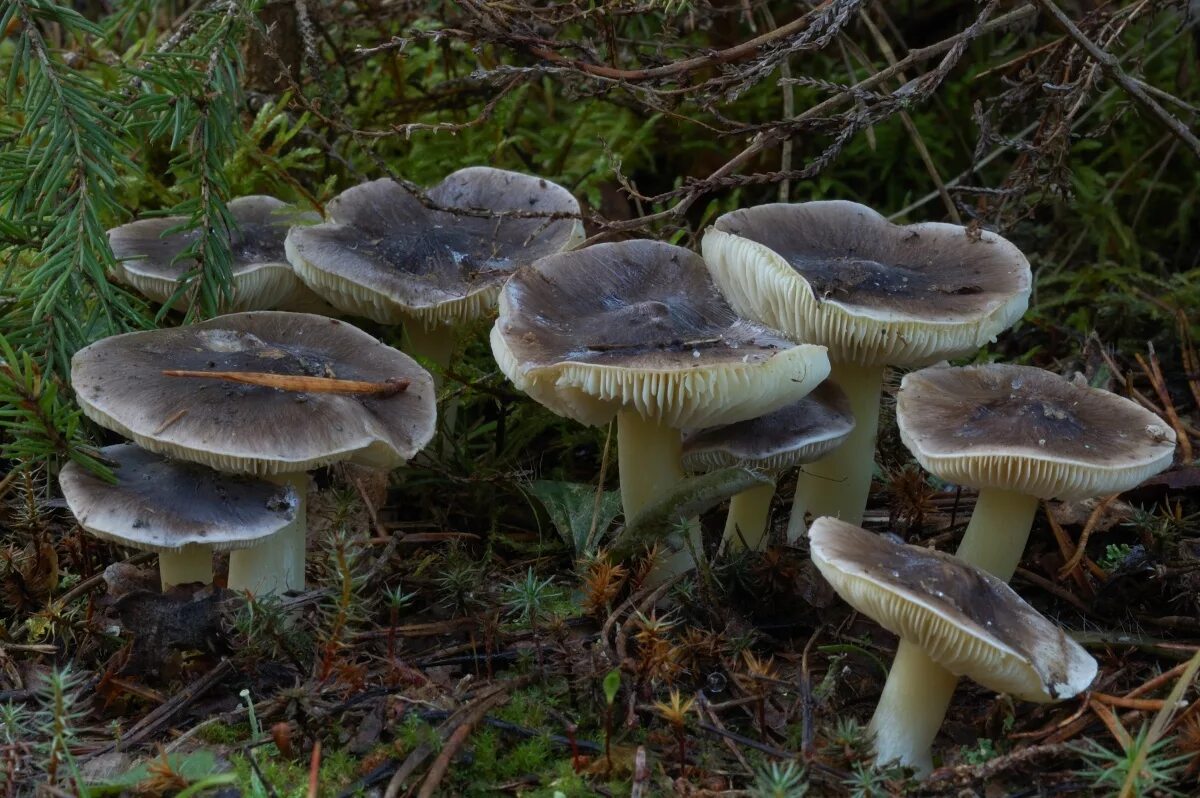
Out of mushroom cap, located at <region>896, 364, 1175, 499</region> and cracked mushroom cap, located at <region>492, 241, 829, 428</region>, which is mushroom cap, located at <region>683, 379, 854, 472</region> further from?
mushroom cap, located at <region>896, 364, 1175, 499</region>

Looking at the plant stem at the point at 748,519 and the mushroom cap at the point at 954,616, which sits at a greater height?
the mushroom cap at the point at 954,616

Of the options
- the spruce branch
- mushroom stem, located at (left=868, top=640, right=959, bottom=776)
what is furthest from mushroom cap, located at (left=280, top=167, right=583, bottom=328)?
mushroom stem, located at (left=868, top=640, right=959, bottom=776)

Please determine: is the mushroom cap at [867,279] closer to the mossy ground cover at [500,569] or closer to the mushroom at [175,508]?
the mossy ground cover at [500,569]

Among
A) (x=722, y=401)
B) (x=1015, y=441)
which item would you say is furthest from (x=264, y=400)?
(x=1015, y=441)

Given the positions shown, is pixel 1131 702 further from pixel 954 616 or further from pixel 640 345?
pixel 640 345

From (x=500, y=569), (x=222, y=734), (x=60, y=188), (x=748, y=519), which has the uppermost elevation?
(x=60, y=188)

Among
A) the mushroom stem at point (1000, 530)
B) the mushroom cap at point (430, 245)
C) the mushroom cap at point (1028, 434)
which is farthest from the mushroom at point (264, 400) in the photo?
the mushroom stem at point (1000, 530)
